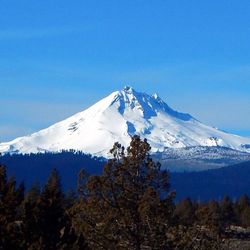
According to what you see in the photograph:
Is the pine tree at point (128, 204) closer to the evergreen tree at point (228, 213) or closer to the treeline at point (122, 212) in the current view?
the treeline at point (122, 212)

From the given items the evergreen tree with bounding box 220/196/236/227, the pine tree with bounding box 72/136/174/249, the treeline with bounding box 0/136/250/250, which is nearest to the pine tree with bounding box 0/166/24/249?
the treeline with bounding box 0/136/250/250

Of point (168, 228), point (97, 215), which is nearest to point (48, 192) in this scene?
point (97, 215)

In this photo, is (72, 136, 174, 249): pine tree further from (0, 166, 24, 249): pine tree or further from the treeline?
(0, 166, 24, 249): pine tree

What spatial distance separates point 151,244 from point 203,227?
4631 millimetres

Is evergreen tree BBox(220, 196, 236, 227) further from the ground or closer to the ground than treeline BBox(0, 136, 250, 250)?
closer to the ground

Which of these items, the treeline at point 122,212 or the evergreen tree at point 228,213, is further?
the evergreen tree at point 228,213

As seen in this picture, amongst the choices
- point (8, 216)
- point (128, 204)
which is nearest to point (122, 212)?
point (128, 204)

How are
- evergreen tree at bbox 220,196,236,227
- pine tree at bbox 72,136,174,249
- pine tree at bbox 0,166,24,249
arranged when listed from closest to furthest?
pine tree at bbox 72,136,174,249, pine tree at bbox 0,166,24,249, evergreen tree at bbox 220,196,236,227

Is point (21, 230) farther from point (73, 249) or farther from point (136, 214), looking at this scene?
point (136, 214)

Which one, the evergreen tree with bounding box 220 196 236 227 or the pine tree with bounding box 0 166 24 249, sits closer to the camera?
the pine tree with bounding box 0 166 24 249

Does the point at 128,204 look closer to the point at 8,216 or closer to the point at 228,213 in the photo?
the point at 8,216

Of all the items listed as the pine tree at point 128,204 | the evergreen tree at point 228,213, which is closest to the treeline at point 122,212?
the pine tree at point 128,204

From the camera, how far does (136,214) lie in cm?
2284

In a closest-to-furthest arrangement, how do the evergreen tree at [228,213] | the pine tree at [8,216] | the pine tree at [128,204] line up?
the pine tree at [128,204], the pine tree at [8,216], the evergreen tree at [228,213]
